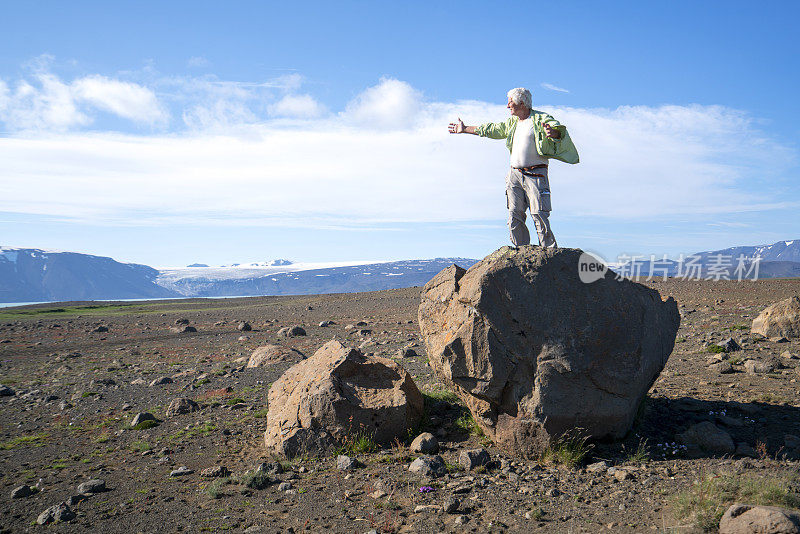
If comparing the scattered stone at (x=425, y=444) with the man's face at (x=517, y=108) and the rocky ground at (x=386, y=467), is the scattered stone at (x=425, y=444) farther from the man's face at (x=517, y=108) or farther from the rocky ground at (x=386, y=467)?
the man's face at (x=517, y=108)

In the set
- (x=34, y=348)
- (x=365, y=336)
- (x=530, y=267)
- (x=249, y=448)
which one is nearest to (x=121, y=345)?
(x=34, y=348)

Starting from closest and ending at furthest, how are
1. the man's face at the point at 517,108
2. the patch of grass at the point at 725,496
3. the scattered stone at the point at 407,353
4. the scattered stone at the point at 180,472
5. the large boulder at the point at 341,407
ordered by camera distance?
the patch of grass at the point at 725,496, the man's face at the point at 517,108, the scattered stone at the point at 180,472, the large boulder at the point at 341,407, the scattered stone at the point at 407,353

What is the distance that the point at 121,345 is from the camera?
104 ft

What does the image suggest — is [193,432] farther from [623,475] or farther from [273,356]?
[623,475]

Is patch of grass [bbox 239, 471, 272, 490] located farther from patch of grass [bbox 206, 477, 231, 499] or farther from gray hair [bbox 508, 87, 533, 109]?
gray hair [bbox 508, 87, 533, 109]

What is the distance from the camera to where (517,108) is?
8.90 meters

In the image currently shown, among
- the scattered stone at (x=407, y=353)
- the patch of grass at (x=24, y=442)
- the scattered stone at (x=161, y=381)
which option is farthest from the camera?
the scattered stone at (x=407, y=353)

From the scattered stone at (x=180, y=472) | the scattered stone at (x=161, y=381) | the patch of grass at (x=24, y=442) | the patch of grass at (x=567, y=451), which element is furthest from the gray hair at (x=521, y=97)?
the scattered stone at (x=161, y=381)

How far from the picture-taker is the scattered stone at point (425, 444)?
29.6ft

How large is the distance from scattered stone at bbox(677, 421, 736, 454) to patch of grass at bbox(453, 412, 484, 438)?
349 cm

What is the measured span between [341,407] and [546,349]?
3949 millimetres

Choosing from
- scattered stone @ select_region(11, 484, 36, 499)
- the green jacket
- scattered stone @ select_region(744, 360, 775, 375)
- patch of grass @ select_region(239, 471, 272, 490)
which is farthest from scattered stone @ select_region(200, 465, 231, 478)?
scattered stone @ select_region(744, 360, 775, 375)

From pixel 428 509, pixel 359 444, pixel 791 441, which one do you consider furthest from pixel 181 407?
pixel 791 441

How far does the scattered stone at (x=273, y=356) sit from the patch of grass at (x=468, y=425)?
10.2m
